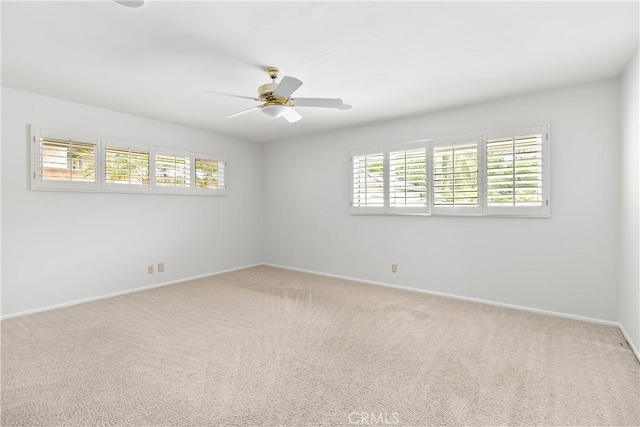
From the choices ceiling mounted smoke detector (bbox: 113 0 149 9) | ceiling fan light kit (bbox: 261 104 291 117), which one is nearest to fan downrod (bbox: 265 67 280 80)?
ceiling fan light kit (bbox: 261 104 291 117)

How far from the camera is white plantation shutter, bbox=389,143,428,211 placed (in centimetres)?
419

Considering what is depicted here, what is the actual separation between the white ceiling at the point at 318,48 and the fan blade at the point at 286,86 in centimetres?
29

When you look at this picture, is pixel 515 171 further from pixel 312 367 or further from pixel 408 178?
pixel 312 367

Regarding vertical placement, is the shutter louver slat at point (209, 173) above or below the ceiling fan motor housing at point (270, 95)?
below

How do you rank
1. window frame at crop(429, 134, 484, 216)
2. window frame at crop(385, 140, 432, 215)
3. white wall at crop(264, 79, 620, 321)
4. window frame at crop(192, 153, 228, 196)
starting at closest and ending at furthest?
1. white wall at crop(264, 79, 620, 321)
2. window frame at crop(429, 134, 484, 216)
3. window frame at crop(385, 140, 432, 215)
4. window frame at crop(192, 153, 228, 196)

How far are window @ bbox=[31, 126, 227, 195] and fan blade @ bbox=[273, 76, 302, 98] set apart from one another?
2825mm

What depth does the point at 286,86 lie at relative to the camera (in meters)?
2.42

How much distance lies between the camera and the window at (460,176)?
3.38 metres

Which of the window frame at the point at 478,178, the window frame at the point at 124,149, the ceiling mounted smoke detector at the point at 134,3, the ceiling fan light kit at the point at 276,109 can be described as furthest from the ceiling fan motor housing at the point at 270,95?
the window frame at the point at 124,149

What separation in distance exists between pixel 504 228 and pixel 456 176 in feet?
2.75

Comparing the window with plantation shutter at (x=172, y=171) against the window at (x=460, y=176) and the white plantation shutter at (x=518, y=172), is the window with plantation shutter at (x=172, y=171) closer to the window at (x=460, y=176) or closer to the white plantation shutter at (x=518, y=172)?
the window at (x=460, y=176)

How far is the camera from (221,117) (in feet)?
14.3

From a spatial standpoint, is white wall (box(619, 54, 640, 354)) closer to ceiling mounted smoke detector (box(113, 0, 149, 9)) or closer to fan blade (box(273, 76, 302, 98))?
fan blade (box(273, 76, 302, 98))

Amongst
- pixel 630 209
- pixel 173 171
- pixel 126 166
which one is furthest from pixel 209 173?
pixel 630 209
